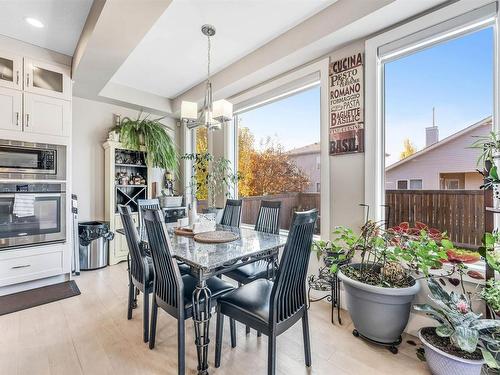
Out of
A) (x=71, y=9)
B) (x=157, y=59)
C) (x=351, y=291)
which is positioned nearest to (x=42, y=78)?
(x=71, y=9)

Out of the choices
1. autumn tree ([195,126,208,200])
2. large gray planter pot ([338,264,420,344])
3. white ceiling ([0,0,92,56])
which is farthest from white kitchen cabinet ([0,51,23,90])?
large gray planter pot ([338,264,420,344])

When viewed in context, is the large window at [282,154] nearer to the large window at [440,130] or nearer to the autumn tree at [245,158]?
the autumn tree at [245,158]

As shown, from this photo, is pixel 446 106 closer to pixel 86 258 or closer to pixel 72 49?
pixel 72 49

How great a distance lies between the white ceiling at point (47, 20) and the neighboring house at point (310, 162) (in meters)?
2.62

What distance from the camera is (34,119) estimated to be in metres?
2.94

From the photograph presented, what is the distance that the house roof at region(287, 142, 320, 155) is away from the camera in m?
3.01

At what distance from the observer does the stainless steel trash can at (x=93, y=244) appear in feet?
11.7

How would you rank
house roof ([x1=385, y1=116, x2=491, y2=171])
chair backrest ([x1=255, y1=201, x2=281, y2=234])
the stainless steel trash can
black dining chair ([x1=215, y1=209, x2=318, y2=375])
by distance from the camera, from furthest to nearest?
the stainless steel trash can
chair backrest ([x1=255, y1=201, x2=281, y2=234])
house roof ([x1=385, y1=116, x2=491, y2=171])
black dining chair ([x1=215, y1=209, x2=318, y2=375])

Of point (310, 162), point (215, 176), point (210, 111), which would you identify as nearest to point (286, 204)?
point (310, 162)

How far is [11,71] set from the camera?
9.20 feet

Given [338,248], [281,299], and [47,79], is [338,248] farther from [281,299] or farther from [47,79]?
[47,79]

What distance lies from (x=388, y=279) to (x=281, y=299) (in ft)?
3.42

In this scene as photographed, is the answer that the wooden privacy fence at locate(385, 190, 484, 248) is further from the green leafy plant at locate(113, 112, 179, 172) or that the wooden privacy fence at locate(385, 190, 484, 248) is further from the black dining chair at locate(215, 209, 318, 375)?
the green leafy plant at locate(113, 112, 179, 172)

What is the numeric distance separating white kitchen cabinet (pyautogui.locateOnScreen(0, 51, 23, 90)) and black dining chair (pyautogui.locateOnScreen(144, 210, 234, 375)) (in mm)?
2620
